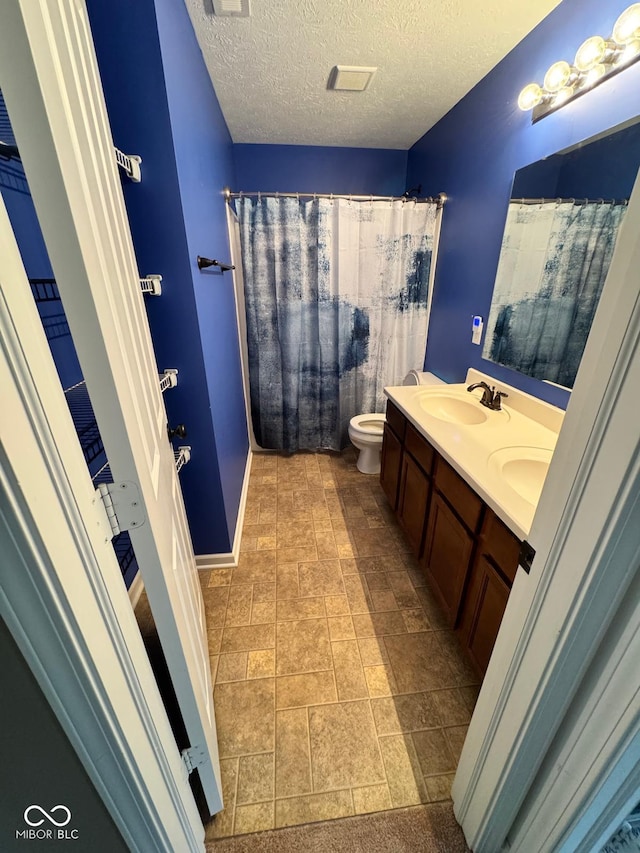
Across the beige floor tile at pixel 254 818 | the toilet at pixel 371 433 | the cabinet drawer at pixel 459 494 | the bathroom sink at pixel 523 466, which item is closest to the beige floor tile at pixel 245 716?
the beige floor tile at pixel 254 818

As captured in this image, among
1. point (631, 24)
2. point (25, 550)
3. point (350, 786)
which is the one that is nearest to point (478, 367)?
point (631, 24)

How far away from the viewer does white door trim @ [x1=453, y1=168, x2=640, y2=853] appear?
0.49 meters

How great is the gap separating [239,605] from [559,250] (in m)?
2.21

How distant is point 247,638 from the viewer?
60.5 inches

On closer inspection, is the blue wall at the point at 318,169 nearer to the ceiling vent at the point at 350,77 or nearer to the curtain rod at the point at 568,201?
the ceiling vent at the point at 350,77

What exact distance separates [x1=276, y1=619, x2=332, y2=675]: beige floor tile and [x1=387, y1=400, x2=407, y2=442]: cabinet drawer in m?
1.05

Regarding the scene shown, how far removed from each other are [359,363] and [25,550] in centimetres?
258

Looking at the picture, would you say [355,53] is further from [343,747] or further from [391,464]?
[343,747]

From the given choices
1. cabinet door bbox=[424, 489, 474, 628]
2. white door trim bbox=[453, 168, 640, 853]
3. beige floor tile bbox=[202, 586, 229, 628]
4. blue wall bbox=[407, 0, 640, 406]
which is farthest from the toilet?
white door trim bbox=[453, 168, 640, 853]

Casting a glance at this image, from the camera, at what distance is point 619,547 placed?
20.8 inches

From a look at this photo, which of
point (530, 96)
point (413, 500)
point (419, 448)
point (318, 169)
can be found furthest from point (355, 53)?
point (413, 500)

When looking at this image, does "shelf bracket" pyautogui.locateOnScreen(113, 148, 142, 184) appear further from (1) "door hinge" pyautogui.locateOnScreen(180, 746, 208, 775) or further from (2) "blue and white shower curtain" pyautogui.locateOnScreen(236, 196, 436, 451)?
(1) "door hinge" pyautogui.locateOnScreen(180, 746, 208, 775)

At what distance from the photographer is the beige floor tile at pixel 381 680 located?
1341 millimetres

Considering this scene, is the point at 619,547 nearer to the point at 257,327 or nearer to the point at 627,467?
the point at 627,467
